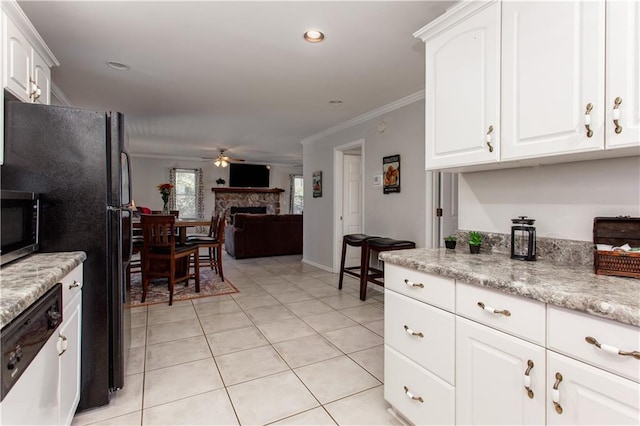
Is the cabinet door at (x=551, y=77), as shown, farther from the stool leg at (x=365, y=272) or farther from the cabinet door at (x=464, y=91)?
the stool leg at (x=365, y=272)

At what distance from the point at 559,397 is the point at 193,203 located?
9447mm

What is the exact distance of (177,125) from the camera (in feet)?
17.3

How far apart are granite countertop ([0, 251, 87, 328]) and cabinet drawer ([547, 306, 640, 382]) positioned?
5.24 ft

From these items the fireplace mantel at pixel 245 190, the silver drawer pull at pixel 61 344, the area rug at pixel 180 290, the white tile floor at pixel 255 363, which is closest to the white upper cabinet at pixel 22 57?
the silver drawer pull at pixel 61 344

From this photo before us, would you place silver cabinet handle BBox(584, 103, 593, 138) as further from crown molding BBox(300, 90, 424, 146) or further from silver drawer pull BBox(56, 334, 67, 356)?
crown molding BBox(300, 90, 424, 146)

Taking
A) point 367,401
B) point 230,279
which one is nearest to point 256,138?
point 230,279

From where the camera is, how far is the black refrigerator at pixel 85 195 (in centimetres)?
165

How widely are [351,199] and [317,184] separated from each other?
2.52 feet

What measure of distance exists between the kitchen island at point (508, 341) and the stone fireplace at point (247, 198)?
8.54 meters

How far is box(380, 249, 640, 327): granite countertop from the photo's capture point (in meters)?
0.91

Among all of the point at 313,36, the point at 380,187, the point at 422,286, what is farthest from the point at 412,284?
the point at 380,187

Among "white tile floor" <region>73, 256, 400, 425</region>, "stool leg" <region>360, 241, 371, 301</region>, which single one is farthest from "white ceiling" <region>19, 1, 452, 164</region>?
"white tile floor" <region>73, 256, 400, 425</region>

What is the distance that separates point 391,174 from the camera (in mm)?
4082

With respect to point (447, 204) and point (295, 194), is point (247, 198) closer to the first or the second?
point (295, 194)
